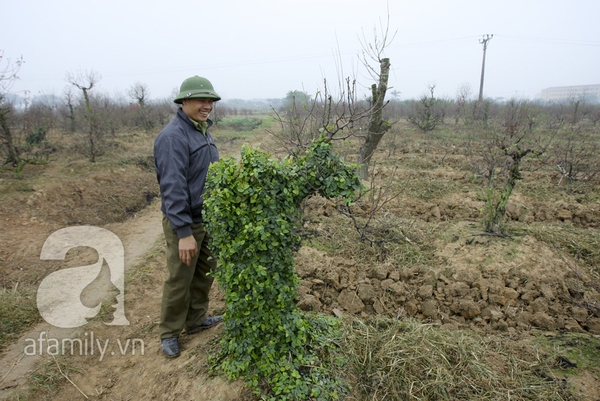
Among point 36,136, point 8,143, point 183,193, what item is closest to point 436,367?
point 183,193

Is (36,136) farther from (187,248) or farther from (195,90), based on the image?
(187,248)

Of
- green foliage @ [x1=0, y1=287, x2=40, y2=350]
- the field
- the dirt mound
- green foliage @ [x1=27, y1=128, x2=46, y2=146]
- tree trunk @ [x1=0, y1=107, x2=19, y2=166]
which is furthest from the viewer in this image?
green foliage @ [x1=27, y1=128, x2=46, y2=146]

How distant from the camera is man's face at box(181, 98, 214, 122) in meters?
2.72

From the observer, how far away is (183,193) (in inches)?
100

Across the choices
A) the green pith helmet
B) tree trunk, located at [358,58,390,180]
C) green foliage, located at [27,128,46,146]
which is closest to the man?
the green pith helmet

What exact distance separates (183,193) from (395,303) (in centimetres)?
256

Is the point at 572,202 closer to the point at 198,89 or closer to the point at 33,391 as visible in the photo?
the point at 198,89

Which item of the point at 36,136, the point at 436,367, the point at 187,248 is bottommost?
the point at 436,367

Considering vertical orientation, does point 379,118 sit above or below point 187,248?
above

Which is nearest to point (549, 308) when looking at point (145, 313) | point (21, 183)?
point (145, 313)

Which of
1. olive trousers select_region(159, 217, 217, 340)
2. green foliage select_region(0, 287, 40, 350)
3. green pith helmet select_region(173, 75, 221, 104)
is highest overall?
green pith helmet select_region(173, 75, 221, 104)

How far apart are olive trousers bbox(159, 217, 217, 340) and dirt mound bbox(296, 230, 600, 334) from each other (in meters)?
1.02

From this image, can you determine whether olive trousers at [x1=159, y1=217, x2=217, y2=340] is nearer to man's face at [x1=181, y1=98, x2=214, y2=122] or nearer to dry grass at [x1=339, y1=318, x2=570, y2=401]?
man's face at [x1=181, y1=98, x2=214, y2=122]

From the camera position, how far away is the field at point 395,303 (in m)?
2.44
